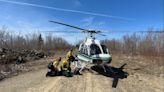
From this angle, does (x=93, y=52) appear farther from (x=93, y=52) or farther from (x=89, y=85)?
(x=89, y=85)

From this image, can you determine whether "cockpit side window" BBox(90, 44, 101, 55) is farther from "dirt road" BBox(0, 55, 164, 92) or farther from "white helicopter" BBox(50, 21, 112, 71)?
"dirt road" BBox(0, 55, 164, 92)

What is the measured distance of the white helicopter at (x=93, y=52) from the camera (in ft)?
45.6

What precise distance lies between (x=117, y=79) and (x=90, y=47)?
282 centimetres

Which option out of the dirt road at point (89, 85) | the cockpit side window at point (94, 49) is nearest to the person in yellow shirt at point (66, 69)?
the dirt road at point (89, 85)

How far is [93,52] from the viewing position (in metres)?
14.4

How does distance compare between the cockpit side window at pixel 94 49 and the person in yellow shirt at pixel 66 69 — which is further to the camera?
the cockpit side window at pixel 94 49

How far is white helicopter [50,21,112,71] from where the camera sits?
45.6ft

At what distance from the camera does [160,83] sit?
42.8 ft

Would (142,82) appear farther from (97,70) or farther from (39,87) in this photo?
(39,87)

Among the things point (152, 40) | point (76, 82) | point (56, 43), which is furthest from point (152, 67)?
point (56, 43)

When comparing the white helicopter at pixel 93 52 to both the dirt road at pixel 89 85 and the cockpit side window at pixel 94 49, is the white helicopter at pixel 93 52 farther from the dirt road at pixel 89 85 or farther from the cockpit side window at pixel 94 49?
the dirt road at pixel 89 85

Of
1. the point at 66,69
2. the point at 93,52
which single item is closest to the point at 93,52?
the point at 93,52

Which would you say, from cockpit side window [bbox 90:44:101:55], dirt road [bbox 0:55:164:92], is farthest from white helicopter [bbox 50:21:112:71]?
dirt road [bbox 0:55:164:92]

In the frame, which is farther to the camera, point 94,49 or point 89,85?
point 94,49
